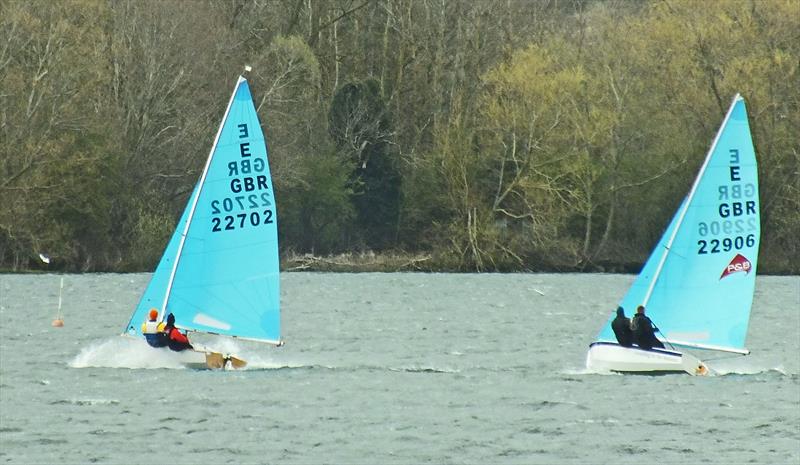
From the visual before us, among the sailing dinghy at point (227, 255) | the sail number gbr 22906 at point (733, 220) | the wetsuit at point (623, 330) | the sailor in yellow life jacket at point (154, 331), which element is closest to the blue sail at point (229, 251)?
the sailing dinghy at point (227, 255)

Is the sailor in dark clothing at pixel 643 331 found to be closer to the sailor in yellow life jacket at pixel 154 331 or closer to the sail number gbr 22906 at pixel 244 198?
the sail number gbr 22906 at pixel 244 198

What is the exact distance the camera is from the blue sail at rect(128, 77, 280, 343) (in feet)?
99.7

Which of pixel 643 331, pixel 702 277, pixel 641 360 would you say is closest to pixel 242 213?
pixel 643 331

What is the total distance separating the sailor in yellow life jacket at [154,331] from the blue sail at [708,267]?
336 inches

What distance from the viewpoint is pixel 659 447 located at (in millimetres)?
24562

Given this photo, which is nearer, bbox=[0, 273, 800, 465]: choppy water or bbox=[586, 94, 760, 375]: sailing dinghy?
→ bbox=[0, 273, 800, 465]: choppy water

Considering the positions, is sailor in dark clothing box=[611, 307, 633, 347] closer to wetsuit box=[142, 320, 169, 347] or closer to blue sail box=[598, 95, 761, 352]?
blue sail box=[598, 95, 761, 352]

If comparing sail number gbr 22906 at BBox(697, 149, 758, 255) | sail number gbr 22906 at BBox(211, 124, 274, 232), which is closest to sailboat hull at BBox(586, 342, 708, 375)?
sail number gbr 22906 at BBox(697, 149, 758, 255)

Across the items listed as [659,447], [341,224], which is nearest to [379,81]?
[341,224]

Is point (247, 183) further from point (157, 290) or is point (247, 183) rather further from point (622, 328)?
point (622, 328)

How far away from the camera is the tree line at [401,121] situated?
213 ft

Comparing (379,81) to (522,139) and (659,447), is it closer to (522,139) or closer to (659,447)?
(522,139)

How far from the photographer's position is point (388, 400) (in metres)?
29.2

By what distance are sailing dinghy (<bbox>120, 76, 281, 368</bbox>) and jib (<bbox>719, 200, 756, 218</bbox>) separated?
8228 mm
